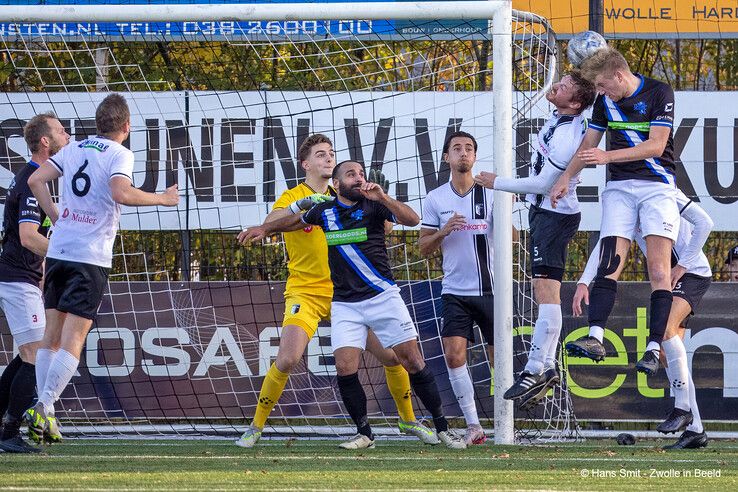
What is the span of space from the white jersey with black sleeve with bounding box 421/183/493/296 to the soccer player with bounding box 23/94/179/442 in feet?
7.53

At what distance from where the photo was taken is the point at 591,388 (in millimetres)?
9438

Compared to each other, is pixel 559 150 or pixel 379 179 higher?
pixel 559 150

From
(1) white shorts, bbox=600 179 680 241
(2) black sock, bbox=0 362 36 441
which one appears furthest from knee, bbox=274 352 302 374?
(1) white shorts, bbox=600 179 680 241

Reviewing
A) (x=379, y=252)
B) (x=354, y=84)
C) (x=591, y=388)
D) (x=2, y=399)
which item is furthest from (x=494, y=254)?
(x=354, y=84)

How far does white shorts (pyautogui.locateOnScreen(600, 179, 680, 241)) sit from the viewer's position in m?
6.97

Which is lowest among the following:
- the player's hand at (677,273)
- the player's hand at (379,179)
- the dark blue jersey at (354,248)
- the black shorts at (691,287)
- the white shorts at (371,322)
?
the white shorts at (371,322)

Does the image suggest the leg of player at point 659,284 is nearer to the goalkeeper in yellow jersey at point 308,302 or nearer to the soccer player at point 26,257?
the goalkeeper in yellow jersey at point 308,302

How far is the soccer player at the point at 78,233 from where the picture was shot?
273 inches

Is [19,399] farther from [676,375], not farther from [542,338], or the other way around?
[676,375]

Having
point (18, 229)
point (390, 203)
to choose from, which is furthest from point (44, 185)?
point (390, 203)

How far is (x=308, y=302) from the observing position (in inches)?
313

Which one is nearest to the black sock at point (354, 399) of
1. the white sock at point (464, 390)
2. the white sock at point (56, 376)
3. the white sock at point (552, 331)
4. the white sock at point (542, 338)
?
the white sock at point (464, 390)

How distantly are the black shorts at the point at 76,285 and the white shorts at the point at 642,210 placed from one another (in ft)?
10.0

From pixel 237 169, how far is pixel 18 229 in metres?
2.72
